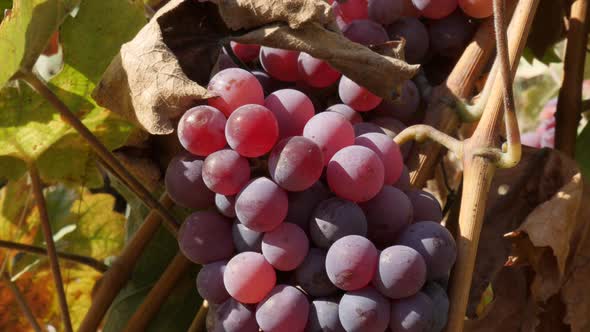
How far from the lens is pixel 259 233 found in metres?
0.60

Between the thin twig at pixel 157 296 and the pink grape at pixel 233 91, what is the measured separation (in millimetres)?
258

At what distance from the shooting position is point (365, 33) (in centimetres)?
72

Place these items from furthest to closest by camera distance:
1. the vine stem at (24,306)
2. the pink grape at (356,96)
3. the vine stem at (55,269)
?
the vine stem at (24,306), the vine stem at (55,269), the pink grape at (356,96)

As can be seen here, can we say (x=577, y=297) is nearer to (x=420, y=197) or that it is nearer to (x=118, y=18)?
(x=420, y=197)

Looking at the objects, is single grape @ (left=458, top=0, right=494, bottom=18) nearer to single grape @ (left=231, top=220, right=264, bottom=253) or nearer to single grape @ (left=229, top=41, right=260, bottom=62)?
single grape @ (left=229, top=41, right=260, bottom=62)

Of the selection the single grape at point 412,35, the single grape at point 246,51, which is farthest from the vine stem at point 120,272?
the single grape at point 412,35

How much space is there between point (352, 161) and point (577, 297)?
0.34 m

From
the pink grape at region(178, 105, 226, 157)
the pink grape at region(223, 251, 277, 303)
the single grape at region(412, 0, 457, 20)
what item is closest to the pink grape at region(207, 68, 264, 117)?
the pink grape at region(178, 105, 226, 157)

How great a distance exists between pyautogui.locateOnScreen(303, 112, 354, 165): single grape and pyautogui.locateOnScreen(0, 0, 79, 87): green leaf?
29cm

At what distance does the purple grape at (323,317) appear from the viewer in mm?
581

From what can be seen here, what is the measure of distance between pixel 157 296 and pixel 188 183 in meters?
0.24

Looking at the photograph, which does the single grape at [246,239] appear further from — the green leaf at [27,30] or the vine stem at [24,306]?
the vine stem at [24,306]

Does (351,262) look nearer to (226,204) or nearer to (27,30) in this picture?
(226,204)

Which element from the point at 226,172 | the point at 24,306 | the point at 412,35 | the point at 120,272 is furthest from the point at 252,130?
the point at 24,306
